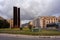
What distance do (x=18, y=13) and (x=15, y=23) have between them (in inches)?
270

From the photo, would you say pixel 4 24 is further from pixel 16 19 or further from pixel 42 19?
pixel 42 19

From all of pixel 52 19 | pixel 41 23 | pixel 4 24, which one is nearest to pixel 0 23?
pixel 4 24

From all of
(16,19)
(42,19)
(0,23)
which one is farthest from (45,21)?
(0,23)

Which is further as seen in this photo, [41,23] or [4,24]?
[41,23]

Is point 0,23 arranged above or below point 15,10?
below

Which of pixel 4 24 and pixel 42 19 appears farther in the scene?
pixel 42 19

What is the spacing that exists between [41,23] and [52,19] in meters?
11.0

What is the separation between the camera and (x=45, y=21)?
137 meters

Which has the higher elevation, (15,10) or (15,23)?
(15,10)

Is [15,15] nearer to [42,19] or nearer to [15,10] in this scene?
[15,10]

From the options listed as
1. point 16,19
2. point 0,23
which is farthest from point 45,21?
point 0,23

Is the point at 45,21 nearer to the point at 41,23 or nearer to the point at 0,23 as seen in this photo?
the point at 41,23

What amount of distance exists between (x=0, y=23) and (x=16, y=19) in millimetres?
11196

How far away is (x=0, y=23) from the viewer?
95375 millimetres
